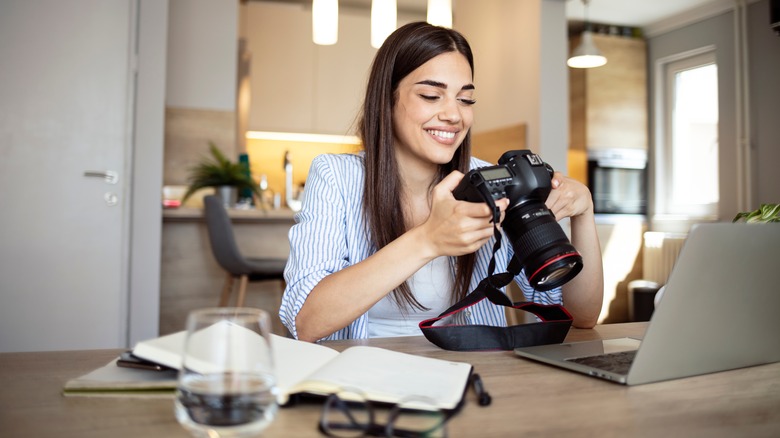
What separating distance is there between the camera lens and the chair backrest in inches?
87.6

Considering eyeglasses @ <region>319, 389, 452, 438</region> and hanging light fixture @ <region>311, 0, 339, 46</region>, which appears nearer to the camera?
eyeglasses @ <region>319, 389, 452, 438</region>

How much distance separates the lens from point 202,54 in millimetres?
3760

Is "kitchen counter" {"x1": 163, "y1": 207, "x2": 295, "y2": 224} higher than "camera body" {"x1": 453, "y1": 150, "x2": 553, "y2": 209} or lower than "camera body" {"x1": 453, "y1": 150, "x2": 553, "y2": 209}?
higher

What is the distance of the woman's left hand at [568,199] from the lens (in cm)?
112

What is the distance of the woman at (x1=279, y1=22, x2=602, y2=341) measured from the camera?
115cm

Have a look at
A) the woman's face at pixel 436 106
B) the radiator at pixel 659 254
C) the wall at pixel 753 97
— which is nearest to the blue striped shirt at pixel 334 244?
the woman's face at pixel 436 106

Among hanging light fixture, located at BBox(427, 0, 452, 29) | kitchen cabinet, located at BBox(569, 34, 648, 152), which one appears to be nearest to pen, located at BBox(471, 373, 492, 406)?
hanging light fixture, located at BBox(427, 0, 452, 29)

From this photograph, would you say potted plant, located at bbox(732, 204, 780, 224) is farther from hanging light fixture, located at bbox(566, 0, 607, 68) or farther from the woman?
hanging light fixture, located at bbox(566, 0, 607, 68)

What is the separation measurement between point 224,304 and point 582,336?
2.40 meters

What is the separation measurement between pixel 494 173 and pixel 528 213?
7 cm

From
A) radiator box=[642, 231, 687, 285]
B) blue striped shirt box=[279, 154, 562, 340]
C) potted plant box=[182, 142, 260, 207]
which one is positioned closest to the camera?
blue striped shirt box=[279, 154, 562, 340]

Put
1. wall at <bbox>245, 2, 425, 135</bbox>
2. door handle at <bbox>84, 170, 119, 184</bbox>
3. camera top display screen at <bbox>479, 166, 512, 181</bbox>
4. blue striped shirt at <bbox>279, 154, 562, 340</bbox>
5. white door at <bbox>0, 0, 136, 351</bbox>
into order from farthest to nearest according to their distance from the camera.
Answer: wall at <bbox>245, 2, 425, 135</bbox>
door handle at <bbox>84, 170, 119, 184</bbox>
white door at <bbox>0, 0, 136, 351</bbox>
blue striped shirt at <bbox>279, 154, 562, 340</bbox>
camera top display screen at <bbox>479, 166, 512, 181</bbox>

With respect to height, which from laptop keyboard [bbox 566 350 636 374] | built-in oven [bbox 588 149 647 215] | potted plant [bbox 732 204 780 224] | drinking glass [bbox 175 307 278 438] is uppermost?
built-in oven [bbox 588 149 647 215]

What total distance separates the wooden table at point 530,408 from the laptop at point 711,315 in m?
0.02
